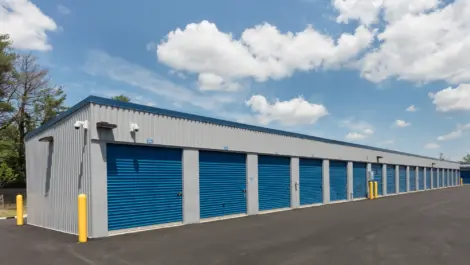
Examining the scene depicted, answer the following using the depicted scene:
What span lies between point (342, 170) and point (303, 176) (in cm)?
645

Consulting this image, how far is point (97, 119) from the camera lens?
11.1m

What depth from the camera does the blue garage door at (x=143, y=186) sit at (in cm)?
1158

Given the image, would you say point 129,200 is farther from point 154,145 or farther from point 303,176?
point 303,176

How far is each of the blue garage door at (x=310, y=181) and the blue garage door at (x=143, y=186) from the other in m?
10.1

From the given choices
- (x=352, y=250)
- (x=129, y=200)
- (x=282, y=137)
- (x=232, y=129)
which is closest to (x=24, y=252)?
(x=129, y=200)

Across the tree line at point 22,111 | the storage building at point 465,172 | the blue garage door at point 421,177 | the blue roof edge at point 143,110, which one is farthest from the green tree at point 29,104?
the storage building at point 465,172

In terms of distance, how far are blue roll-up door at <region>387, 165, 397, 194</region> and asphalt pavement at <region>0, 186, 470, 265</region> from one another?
76.0 feet

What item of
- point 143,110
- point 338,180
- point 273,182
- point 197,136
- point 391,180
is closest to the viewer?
point 143,110

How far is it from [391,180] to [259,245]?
104 ft

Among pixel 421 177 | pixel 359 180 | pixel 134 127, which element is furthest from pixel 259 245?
pixel 421 177

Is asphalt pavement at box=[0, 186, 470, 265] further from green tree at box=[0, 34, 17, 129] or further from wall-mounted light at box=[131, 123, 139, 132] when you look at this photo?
green tree at box=[0, 34, 17, 129]

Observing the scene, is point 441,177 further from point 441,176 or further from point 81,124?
point 81,124

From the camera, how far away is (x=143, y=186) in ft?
40.7

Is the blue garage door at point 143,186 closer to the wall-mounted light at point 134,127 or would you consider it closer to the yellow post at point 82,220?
the wall-mounted light at point 134,127
